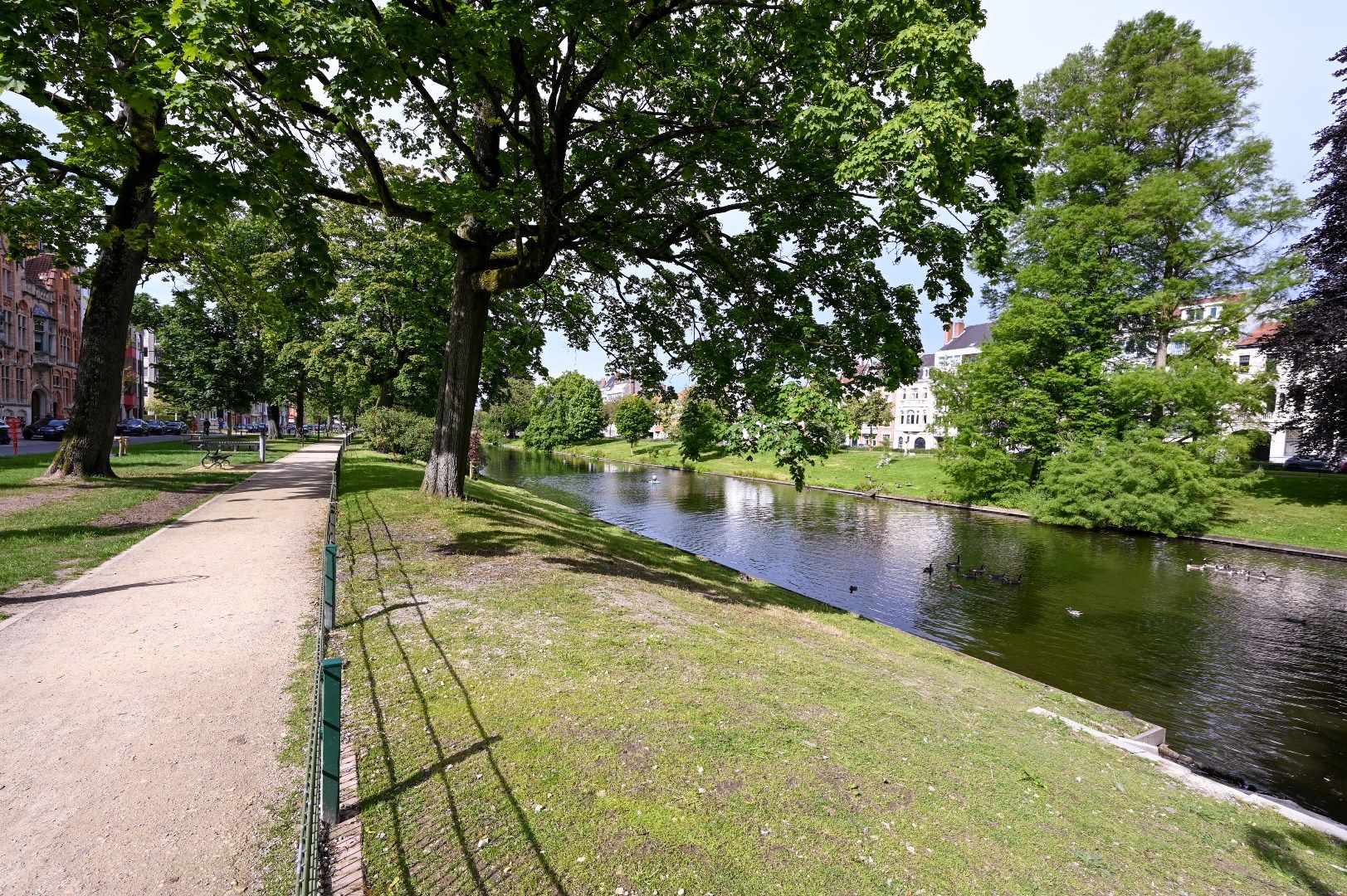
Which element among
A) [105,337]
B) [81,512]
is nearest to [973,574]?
[81,512]

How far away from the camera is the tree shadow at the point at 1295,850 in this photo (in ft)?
17.3

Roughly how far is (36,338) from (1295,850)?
76.4 metres

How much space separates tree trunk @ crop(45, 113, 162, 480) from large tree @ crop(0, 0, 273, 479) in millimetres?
28

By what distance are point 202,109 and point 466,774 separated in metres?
7.82

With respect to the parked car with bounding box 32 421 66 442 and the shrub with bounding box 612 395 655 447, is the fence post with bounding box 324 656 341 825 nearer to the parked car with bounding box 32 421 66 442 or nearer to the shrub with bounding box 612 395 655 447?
the parked car with bounding box 32 421 66 442

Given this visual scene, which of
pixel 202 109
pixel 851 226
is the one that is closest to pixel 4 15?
pixel 202 109

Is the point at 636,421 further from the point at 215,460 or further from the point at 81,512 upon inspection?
the point at 81,512

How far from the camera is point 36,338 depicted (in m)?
52.1

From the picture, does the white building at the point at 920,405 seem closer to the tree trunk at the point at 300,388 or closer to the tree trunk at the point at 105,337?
the tree trunk at the point at 300,388

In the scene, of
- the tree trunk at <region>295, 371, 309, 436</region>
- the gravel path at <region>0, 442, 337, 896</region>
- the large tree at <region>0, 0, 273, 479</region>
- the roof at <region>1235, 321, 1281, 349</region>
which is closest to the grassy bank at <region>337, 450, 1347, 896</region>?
the gravel path at <region>0, 442, 337, 896</region>

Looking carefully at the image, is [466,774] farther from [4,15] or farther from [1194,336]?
[1194,336]

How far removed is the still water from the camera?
34.1ft

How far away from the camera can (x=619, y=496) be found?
126ft

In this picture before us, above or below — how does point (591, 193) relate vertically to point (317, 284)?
above
